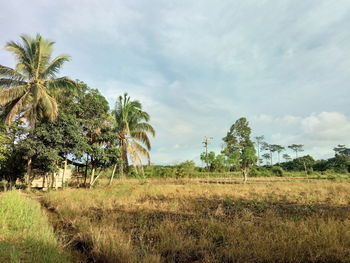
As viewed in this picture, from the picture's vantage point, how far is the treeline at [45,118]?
1241cm

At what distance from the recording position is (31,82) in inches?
528

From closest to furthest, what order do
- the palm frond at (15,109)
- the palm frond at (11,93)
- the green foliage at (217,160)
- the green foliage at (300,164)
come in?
1. the palm frond at (15,109)
2. the palm frond at (11,93)
3. the green foliage at (217,160)
4. the green foliage at (300,164)

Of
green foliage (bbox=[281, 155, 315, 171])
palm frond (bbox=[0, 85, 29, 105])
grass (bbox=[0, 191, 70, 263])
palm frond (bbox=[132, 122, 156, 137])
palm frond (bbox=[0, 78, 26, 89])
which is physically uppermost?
palm frond (bbox=[0, 78, 26, 89])

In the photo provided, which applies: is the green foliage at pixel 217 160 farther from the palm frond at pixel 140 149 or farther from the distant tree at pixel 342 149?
the distant tree at pixel 342 149

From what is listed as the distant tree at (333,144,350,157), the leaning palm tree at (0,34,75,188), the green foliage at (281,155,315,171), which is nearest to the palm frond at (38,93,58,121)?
the leaning palm tree at (0,34,75,188)

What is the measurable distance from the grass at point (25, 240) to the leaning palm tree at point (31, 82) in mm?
8137

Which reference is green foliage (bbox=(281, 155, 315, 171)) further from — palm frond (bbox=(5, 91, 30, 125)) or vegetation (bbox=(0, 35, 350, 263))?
palm frond (bbox=(5, 91, 30, 125))

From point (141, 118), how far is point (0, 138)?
11.4 meters

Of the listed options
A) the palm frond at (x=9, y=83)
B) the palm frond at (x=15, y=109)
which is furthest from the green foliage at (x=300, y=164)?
the palm frond at (x=9, y=83)

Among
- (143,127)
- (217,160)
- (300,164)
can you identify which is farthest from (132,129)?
(300,164)

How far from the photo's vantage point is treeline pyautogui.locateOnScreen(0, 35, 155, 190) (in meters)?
12.4

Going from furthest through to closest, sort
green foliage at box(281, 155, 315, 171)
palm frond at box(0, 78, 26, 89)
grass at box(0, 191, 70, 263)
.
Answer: green foliage at box(281, 155, 315, 171)
palm frond at box(0, 78, 26, 89)
grass at box(0, 191, 70, 263)

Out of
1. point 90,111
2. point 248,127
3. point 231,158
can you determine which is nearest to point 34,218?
point 90,111

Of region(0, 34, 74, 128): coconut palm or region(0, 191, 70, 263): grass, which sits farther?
region(0, 34, 74, 128): coconut palm
